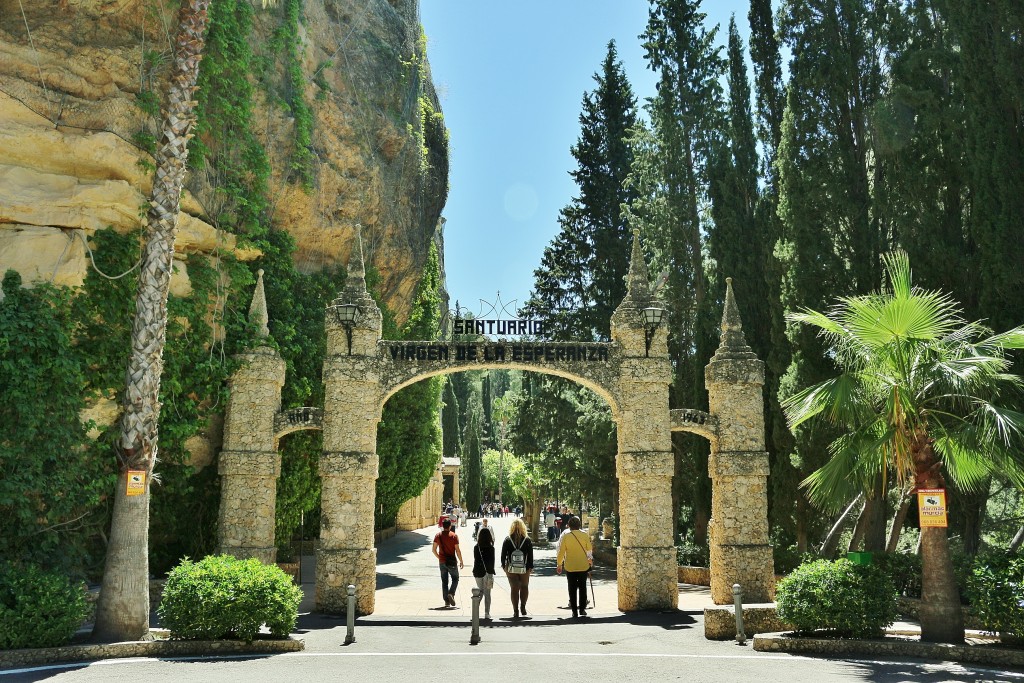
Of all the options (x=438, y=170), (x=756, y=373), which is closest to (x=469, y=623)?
(x=756, y=373)

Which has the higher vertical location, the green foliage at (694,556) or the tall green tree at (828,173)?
the tall green tree at (828,173)

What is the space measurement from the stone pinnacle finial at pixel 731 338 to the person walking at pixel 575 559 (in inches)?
Answer: 189

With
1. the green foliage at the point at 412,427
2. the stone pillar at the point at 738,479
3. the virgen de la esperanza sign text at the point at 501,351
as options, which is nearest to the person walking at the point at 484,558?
the virgen de la esperanza sign text at the point at 501,351

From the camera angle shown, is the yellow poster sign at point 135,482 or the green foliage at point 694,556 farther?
the green foliage at point 694,556

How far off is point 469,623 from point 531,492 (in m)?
26.7

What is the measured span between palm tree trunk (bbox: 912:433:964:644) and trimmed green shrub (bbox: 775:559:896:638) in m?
0.53

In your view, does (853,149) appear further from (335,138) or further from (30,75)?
(30,75)

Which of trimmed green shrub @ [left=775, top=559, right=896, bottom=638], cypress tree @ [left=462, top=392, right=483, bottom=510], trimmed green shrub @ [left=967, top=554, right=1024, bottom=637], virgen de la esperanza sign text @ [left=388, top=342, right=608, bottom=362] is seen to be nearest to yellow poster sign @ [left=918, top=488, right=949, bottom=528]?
trimmed green shrub @ [left=967, top=554, right=1024, bottom=637]

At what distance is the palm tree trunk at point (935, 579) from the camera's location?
35.5 feet

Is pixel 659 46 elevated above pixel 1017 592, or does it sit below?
above

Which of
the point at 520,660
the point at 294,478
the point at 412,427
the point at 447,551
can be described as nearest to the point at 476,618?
the point at 520,660

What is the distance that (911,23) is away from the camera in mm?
19281

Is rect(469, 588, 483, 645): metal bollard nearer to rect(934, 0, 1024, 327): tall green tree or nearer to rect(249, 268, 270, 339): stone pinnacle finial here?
rect(249, 268, 270, 339): stone pinnacle finial

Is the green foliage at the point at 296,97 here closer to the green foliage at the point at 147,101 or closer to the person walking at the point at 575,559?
the green foliage at the point at 147,101
